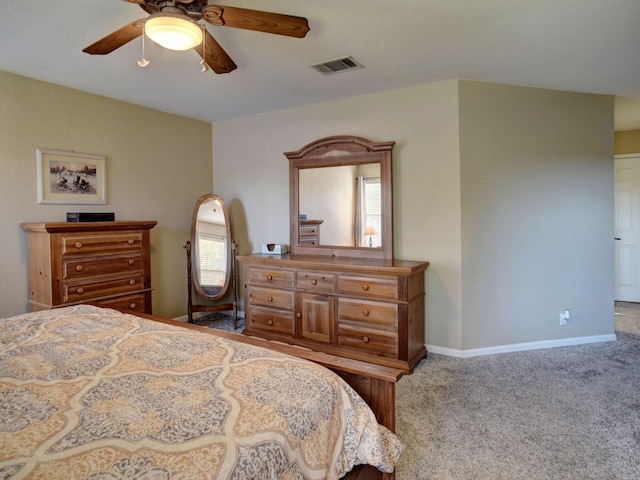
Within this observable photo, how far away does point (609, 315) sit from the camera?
376 centimetres

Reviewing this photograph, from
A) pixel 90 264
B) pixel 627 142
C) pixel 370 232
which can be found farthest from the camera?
pixel 627 142

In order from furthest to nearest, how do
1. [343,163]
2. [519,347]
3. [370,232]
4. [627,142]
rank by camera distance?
[627,142] → [343,163] → [370,232] → [519,347]

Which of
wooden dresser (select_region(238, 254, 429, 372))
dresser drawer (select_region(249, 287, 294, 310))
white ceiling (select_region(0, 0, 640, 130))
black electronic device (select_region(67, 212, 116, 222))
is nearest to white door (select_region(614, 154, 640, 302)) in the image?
white ceiling (select_region(0, 0, 640, 130))

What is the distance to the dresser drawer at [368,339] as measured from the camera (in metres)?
3.13

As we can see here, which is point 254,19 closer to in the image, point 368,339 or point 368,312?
point 368,312

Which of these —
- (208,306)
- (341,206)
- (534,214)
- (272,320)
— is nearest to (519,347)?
(534,214)

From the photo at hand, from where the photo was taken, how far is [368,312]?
3.23 m

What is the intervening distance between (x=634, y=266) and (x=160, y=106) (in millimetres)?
6604

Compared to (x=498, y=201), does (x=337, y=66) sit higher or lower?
higher

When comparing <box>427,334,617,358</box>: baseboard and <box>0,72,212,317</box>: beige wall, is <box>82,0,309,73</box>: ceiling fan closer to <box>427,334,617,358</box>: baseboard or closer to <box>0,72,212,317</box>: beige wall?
<box>0,72,212,317</box>: beige wall

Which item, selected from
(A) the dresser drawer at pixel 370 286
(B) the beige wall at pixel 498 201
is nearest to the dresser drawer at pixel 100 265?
(A) the dresser drawer at pixel 370 286

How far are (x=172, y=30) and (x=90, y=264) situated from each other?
224 cm

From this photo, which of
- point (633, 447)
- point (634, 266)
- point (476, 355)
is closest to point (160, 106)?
point (476, 355)

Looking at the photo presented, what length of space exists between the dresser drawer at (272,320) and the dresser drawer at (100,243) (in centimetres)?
132
